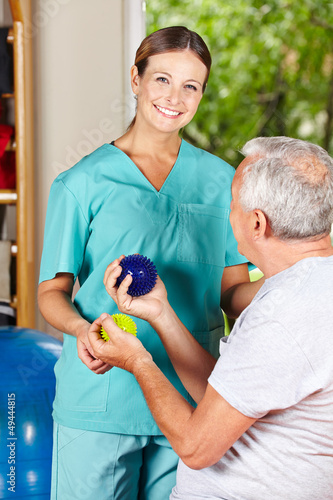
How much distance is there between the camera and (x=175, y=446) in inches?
32.1

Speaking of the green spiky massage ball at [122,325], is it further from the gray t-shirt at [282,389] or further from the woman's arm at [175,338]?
the gray t-shirt at [282,389]

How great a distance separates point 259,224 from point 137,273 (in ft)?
0.68

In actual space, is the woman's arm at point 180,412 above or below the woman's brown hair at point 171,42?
below

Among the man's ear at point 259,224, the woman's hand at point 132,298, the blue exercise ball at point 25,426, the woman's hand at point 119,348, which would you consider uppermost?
the man's ear at point 259,224

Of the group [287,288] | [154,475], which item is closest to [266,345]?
[287,288]

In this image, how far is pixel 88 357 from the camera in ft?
3.13

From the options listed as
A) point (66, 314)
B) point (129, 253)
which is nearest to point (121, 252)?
point (129, 253)

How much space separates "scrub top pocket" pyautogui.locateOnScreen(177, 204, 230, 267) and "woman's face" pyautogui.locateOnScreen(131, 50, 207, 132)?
18 centimetres

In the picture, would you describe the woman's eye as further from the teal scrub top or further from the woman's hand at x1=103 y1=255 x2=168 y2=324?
the woman's hand at x1=103 y1=255 x2=168 y2=324

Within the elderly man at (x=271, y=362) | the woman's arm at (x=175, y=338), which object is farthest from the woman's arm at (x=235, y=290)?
the elderly man at (x=271, y=362)

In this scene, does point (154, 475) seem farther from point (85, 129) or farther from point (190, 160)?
point (85, 129)

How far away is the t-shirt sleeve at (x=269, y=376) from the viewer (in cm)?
74

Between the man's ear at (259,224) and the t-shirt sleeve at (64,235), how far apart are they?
14.7 inches

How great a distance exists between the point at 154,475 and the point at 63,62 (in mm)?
1313
